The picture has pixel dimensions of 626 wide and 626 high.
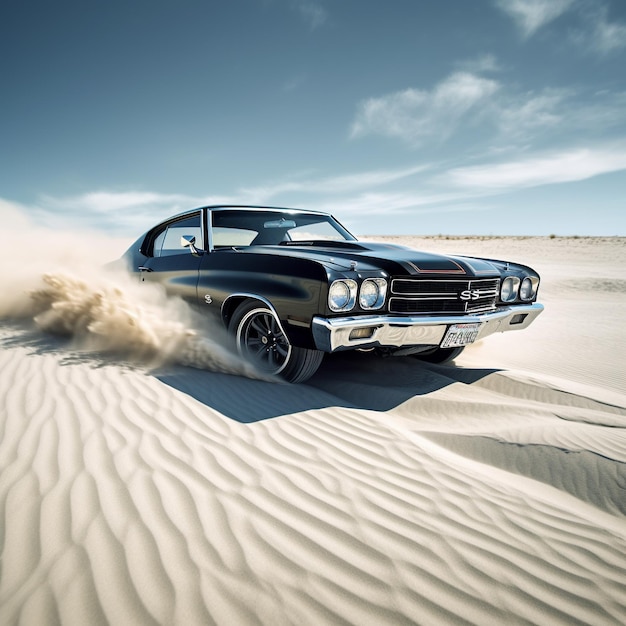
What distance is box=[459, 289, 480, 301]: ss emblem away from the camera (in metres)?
3.43

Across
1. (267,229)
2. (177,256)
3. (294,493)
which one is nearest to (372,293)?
(294,493)

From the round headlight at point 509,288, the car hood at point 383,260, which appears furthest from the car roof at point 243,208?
the round headlight at point 509,288

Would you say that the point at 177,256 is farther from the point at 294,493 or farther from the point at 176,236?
the point at 294,493

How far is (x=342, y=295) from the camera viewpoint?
2.95 metres

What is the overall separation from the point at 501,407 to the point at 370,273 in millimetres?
1456

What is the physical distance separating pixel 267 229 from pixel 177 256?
102 centimetres

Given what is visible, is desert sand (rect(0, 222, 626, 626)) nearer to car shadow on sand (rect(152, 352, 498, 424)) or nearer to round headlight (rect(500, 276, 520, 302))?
Answer: car shadow on sand (rect(152, 352, 498, 424))

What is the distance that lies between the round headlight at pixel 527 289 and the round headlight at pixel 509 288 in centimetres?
10

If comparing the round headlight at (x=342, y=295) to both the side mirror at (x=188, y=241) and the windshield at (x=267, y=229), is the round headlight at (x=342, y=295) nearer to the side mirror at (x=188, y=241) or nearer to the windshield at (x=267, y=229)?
the windshield at (x=267, y=229)

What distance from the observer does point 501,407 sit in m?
3.19

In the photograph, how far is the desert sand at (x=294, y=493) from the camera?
135 cm

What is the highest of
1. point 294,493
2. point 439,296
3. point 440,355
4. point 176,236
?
point 176,236

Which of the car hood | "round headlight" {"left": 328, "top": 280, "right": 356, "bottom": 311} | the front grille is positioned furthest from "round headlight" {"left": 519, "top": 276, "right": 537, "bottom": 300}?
"round headlight" {"left": 328, "top": 280, "right": 356, "bottom": 311}

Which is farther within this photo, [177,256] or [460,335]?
[177,256]
